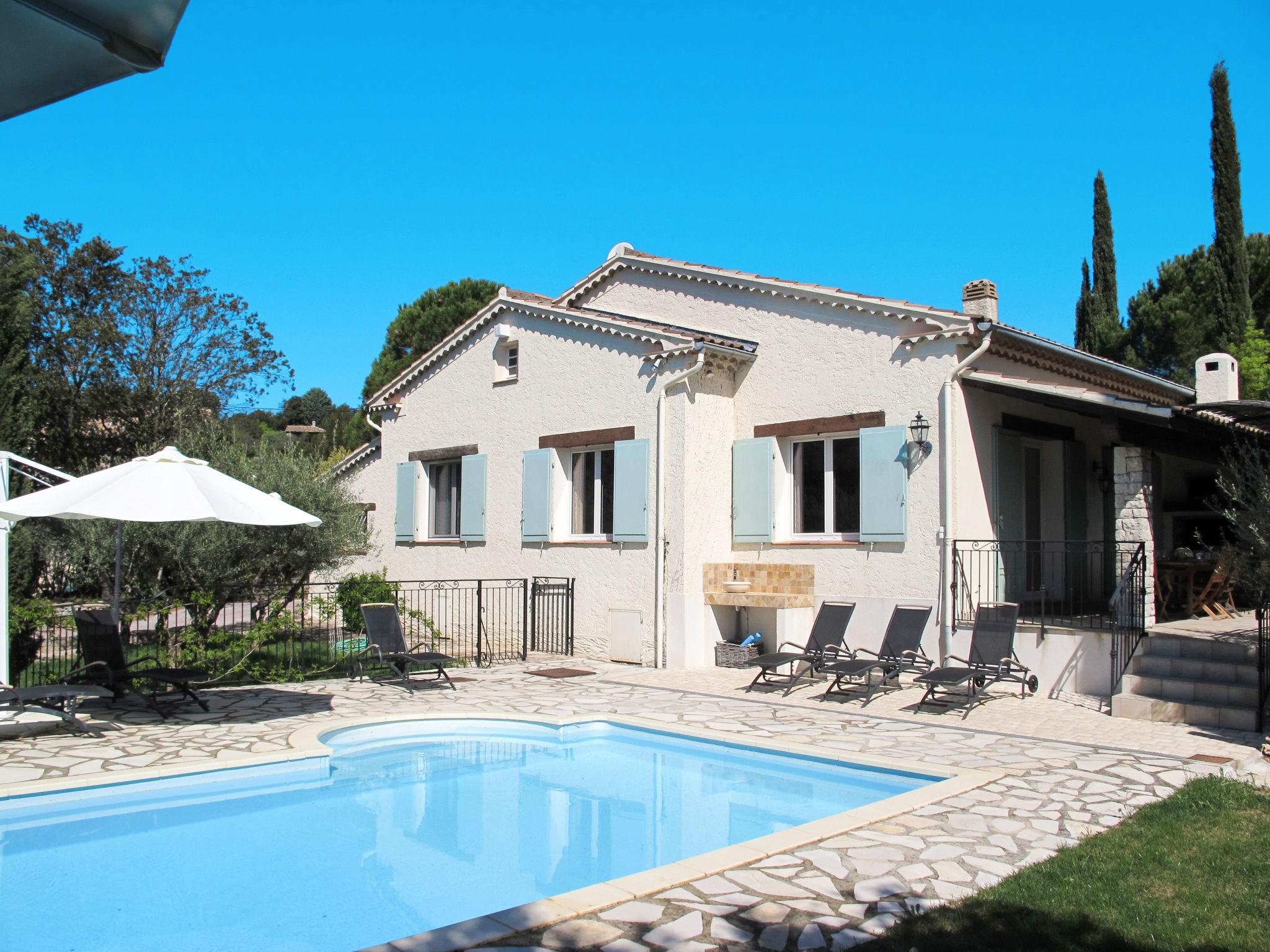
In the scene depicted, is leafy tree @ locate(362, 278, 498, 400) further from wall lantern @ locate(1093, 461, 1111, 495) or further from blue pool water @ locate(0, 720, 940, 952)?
blue pool water @ locate(0, 720, 940, 952)

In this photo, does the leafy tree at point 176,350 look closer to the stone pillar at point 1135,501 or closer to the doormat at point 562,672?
the doormat at point 562,672

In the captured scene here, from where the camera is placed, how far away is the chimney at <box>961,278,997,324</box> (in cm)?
1235

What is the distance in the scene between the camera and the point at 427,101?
1513 cm

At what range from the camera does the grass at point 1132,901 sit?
417cm

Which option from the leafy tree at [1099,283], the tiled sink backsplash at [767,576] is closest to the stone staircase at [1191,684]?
the tiled sink backsplash at [767,576]

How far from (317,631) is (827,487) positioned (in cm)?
1025

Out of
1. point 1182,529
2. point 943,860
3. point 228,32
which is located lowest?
point 943,860

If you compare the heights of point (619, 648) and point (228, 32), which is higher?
point (228, 32)

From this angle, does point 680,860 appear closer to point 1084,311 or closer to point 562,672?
point 562,672

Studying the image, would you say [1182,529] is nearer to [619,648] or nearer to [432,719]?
[619,648]

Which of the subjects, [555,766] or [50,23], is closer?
[50,23]

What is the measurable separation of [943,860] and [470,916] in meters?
2.75

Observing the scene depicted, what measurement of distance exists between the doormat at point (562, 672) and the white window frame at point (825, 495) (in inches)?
143

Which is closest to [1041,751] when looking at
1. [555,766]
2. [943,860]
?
[943,860]
